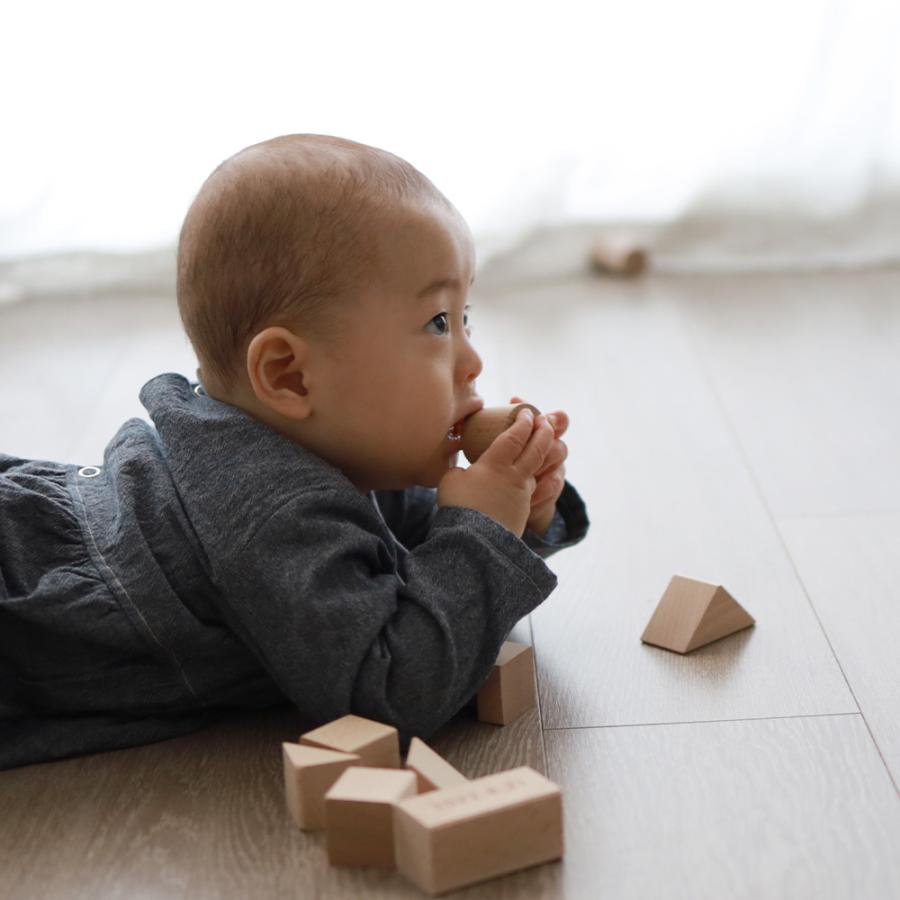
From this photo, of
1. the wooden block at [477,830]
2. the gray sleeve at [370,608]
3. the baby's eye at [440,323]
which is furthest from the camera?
the baby's eye at [440,323]

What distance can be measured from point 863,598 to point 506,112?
1.21 m

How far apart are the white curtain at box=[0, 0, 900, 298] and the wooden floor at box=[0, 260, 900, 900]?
0.40m

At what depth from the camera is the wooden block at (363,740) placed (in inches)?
32.9

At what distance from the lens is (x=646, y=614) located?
1.09m

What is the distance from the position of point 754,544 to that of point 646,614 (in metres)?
0.17

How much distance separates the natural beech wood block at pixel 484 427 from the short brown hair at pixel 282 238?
0.44 ft

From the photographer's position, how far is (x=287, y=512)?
0.89 metres

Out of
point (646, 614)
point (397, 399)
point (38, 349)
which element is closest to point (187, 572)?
point (397, 399)

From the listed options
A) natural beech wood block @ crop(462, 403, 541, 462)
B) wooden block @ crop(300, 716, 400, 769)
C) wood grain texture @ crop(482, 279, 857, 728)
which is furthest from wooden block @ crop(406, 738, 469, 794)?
natural beech wood block @ crop(462, 403, 541, 462)

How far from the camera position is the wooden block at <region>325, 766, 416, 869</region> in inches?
30.2

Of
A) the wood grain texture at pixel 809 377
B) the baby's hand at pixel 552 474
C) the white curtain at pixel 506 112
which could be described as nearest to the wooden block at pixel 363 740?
the baby's hand at pixel 552 474

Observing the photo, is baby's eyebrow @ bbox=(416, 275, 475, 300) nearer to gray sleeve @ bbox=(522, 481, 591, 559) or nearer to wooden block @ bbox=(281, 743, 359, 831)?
gray sleeve @ bbox=(522, 481, 591, 559)

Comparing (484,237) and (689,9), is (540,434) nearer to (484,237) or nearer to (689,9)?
(484,237)

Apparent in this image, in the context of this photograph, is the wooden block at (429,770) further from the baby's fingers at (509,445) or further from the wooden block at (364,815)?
the baby's fingers at (509,445)
